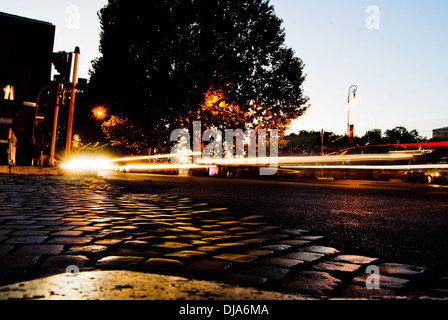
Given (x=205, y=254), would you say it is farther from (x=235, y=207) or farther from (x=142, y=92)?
(x=142, y=92)

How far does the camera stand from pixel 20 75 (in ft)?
79.9

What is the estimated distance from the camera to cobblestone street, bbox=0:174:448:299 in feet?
6.81

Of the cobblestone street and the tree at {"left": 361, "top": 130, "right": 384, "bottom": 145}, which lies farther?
the tree at {"left": 361, "top": 130, "right": 384, "bottom": 145}

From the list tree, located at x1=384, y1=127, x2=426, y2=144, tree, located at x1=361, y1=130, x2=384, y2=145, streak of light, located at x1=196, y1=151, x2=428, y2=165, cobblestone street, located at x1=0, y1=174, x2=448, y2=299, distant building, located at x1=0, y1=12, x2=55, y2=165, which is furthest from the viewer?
tree, located at x1=361, y1=130, x2=384, y2=145

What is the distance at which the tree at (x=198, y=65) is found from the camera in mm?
25922

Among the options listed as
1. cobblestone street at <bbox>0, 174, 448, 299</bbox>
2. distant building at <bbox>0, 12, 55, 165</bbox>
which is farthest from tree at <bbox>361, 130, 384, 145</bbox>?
cobblestone street at <bbox>0, 174, 448, 299</bbox>

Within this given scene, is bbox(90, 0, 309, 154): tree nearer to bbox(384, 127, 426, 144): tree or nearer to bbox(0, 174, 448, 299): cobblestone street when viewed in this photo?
bbox(0, 174, 448, 299): cobblestone street

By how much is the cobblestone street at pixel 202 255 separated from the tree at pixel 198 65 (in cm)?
2321

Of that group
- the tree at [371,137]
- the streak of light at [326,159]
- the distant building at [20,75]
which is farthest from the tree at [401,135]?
the distant building at [20,75]

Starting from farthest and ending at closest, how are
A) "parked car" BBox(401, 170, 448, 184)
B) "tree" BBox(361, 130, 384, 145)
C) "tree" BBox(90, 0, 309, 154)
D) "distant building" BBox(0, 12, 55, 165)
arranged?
"tree" BBox(361, 130, 384, 145)
"tree" BBox(90, 0, 309, 154)
"distant building" BBox(0, 12, 55, 165)
"parked car" BBox(401, 170, 448, 184)

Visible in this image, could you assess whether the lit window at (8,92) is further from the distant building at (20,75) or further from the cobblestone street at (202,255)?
the cobblestone street at (202,255)

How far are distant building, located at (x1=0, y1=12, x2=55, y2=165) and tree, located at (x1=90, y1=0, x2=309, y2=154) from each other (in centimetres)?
486

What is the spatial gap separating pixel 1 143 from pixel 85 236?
24.0 metres
